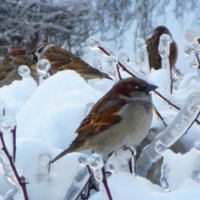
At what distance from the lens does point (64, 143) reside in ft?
5.37

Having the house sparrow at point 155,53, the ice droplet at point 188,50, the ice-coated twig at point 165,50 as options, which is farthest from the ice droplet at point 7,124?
the house sparrow at point 155,53

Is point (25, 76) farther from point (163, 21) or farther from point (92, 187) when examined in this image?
point (163, 21)

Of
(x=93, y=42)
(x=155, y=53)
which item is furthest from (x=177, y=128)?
(x=155, y=53)

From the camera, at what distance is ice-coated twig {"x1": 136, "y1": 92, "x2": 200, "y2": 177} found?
1.37 m

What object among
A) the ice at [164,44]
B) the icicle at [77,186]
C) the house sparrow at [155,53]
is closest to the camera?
the icicle at [77,186]

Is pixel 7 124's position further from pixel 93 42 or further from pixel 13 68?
pixel 13 68

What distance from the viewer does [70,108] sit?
162 cm

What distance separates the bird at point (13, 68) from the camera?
3771mm

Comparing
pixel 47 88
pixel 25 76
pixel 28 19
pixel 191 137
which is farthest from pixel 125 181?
pixel 28 19

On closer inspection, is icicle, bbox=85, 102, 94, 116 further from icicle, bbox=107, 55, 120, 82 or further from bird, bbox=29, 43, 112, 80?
bird, bbox=29, 43, 112, 80

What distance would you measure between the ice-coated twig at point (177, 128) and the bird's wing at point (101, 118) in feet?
0.78

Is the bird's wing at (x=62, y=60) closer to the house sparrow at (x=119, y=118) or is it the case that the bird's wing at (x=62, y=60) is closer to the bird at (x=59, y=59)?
the bird at (x=59, y=59)

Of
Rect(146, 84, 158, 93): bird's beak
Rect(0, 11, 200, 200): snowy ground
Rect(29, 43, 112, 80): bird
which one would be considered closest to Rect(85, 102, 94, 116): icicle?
Rect(0, 11, 200, 200): snowy ground

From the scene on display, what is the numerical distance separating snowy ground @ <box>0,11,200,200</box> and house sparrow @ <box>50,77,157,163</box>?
45 mm
